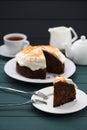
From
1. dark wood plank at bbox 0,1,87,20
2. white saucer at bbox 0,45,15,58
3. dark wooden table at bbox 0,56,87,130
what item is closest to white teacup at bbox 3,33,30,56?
white saucer at bbox 0,45,15,58

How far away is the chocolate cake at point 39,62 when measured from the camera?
5.01 ft

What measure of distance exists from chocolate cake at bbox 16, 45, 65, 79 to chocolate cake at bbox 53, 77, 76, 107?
233mm

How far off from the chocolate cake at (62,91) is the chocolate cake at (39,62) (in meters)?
0.23

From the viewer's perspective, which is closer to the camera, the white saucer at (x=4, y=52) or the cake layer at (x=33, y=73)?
the cake layer at (x=33, y=73)

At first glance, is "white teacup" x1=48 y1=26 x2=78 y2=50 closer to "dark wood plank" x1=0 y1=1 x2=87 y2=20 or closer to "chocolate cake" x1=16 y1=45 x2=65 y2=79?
"chocolate cake" x1=16 y1=45 x2=65 y2=79

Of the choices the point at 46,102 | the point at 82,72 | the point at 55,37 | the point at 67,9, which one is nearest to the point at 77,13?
the point at 67,9

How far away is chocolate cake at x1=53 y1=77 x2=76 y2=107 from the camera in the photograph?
1.30 meters

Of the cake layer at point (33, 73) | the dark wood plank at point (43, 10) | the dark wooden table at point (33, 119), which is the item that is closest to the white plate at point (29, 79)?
the cake layer at point (33, 73)

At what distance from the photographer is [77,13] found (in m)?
2.93

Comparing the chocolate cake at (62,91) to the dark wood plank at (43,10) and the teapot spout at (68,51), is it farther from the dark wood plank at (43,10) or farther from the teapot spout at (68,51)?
the dark wood plank at (43,10)

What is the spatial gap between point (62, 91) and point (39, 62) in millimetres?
259

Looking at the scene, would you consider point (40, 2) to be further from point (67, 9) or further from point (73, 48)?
point (73, 48)

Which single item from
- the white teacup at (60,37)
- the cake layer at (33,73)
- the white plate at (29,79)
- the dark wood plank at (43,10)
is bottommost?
the dark wood plank at (43,10)

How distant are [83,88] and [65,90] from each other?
0.64ft
